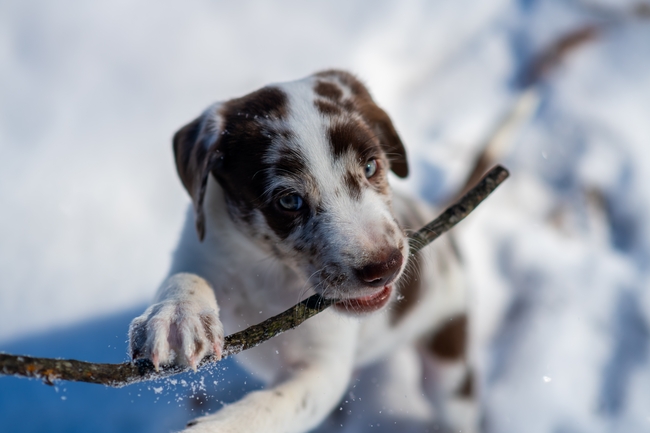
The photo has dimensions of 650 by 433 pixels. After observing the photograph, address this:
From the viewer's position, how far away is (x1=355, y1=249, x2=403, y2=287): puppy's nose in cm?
199

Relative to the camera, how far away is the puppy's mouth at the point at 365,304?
7.32 ft

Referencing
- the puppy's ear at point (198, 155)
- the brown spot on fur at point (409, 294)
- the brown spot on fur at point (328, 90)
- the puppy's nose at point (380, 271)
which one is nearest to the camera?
the puppy's nose at point (380, 271)

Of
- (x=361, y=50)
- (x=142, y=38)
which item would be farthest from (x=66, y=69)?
(x=361, y=50)

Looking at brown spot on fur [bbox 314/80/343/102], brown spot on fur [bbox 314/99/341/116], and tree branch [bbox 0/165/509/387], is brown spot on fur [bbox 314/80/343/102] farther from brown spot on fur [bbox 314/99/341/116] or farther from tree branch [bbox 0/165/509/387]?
tree branch [bbox 0/165/509/387]

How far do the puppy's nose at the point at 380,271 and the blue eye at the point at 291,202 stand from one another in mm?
413

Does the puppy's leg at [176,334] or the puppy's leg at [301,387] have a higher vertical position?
the puppy's leg at [176,334]

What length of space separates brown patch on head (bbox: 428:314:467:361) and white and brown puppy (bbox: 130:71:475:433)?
604 mm

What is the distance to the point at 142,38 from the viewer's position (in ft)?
15.0

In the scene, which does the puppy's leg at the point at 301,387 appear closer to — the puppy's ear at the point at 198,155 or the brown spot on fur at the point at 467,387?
the puppy's ear at the point at 198,155

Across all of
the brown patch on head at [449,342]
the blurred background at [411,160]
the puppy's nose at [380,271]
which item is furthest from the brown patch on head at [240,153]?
the brown patch on head at [449,342]

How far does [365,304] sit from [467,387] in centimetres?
157

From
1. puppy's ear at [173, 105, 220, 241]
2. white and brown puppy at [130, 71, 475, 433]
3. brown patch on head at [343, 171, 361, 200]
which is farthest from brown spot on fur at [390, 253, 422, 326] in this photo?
puppy's ear at [173, 105, 220, 241]

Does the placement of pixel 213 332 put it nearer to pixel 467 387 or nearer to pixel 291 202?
pixel 291 202

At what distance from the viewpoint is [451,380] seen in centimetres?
343
